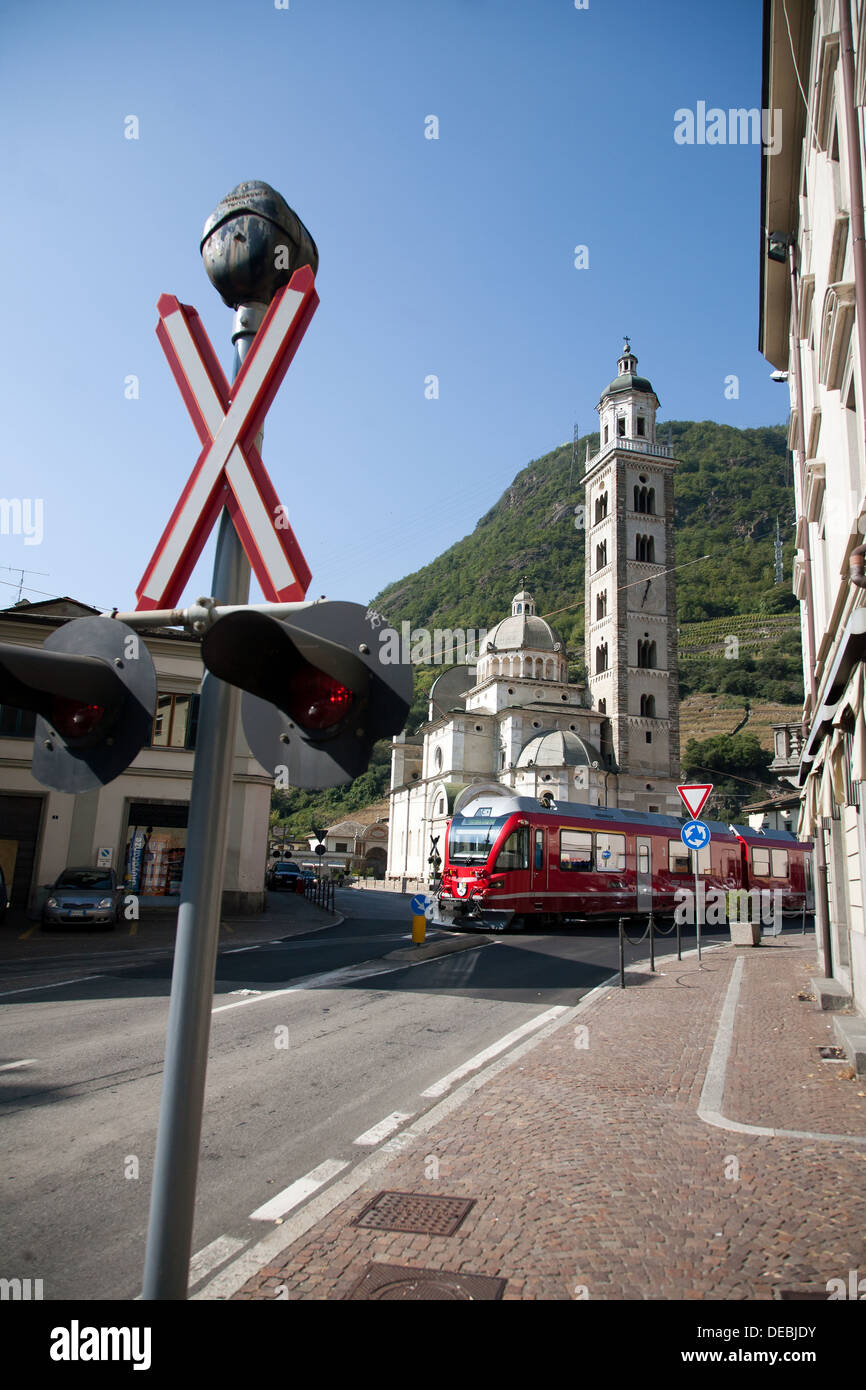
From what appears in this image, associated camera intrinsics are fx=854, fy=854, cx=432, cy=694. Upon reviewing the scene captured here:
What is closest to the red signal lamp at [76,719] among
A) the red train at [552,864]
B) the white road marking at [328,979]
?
the white road marking at [328,979]

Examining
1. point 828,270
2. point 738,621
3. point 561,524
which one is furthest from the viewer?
point 561,524

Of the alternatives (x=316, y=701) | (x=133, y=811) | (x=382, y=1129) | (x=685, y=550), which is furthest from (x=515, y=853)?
(x=685, y=550)

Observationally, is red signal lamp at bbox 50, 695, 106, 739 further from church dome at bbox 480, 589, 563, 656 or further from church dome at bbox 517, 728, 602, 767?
church dome at bbox 480, 589, 563, 656

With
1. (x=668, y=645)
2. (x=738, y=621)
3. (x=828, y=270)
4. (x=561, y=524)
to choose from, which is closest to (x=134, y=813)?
(x=828, y=270)

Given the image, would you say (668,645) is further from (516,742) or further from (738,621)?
(738,621)

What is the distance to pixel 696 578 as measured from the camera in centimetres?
13562

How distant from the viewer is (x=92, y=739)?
2461 mm

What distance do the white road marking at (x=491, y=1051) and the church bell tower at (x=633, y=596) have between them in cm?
5086

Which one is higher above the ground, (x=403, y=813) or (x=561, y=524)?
(x=561, y=524)

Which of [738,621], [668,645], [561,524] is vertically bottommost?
[668,645]

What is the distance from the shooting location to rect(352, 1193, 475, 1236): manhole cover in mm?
4219

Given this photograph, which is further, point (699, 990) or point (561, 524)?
point (561, 524)
